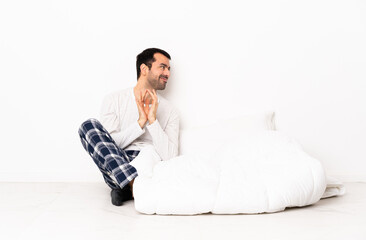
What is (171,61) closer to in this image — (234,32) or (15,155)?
(234,32)

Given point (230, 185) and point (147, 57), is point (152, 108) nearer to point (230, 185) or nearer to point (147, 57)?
point (147, 57)

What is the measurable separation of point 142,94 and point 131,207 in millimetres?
807

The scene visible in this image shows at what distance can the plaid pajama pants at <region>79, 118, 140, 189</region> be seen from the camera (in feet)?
6.31

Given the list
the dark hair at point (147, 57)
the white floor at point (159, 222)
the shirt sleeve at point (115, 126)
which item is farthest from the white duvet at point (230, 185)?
the dark hair at point (147, 57)

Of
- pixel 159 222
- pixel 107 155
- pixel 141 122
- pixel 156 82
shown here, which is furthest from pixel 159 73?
pixel 159 222

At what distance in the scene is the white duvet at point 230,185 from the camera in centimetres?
170

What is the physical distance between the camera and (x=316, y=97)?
9.40 feet

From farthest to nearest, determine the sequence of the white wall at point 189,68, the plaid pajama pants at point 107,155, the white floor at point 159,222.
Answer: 1. the white wall at point 189,68
2. the plaid pajama pants at point 107,155
3. the white floor at point 159,222

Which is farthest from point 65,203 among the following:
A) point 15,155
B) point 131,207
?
point 15,155

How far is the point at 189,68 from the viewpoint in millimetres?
2801

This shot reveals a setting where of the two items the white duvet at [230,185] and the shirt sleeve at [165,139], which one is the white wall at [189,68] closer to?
the shirt sleeve at [165,139]

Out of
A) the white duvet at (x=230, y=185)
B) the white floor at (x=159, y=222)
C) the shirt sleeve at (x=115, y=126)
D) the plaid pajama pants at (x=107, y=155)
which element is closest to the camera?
the white floor at (x=159, y=222)

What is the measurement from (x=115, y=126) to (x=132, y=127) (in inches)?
6.8

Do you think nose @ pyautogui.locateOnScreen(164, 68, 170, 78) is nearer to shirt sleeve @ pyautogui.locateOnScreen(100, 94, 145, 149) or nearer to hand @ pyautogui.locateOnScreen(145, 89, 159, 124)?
hand @ pyautogui.locateOnScreen(145, 89, 159, 124)
